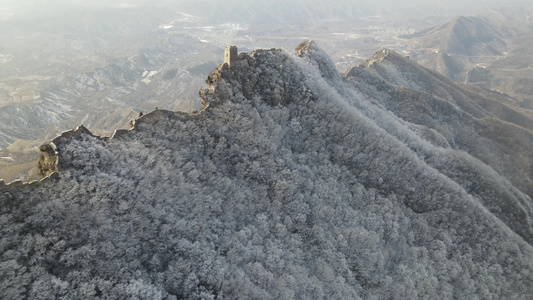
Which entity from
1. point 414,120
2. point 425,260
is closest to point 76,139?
point 425,260

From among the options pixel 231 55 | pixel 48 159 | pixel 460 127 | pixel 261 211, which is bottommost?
pixel 460 127

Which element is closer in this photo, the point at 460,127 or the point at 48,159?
the point at 48,159

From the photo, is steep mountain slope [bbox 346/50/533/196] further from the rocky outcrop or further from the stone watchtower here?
the rocky outcrop

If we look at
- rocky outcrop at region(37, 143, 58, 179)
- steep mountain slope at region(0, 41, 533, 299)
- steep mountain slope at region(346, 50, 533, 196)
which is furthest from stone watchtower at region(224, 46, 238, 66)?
steep mountain slope at region(346, 50, 533, 196)

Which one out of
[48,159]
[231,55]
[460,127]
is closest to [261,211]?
[48,159]

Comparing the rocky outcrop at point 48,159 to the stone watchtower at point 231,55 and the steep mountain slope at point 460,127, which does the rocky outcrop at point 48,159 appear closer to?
the stone watchtower at point 231,55

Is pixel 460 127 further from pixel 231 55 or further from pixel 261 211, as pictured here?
pixel 261 211

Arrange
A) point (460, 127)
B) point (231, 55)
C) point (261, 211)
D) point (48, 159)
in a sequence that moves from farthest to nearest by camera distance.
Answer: point (460, 127)
point (231, 55)
point (261, 211)
point (48, 159)

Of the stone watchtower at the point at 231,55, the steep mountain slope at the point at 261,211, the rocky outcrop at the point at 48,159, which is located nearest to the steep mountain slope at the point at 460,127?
the steep mountain slope at the point at 261,211
